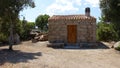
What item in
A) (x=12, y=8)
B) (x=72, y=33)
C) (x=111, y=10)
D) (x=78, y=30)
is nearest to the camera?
(x=12, y=8)

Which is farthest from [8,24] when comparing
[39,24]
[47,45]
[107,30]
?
[39,24]

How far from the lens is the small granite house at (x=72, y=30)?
25.6 metres

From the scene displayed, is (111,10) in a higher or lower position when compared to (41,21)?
higher

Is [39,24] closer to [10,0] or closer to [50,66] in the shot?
[10,0]

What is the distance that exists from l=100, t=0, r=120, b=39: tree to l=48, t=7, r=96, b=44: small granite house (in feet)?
14.4

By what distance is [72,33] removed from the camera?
25812 mm

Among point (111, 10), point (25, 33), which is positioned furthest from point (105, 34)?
point (111, 10)

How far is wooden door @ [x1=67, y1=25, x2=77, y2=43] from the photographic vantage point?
25.8 metres

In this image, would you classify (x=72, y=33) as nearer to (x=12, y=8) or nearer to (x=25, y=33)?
(x=12, y=8)

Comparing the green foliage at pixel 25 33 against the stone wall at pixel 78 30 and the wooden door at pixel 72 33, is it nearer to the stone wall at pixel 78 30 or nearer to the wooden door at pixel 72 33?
the stone wall at pixel 78 30

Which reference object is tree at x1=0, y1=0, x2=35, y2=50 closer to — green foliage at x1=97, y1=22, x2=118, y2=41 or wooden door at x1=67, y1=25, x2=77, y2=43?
wooden door at x1=67, y1=25, x2=77, y2=43

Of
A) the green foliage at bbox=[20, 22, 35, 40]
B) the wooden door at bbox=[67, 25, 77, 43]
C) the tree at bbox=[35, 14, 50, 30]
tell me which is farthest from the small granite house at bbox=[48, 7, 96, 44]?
the tree at bbox=[35, 14, 50, 30]

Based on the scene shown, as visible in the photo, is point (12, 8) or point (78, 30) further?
point (78, 30)

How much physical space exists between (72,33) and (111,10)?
257 inches
